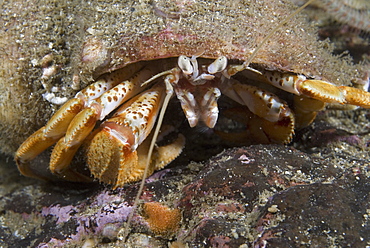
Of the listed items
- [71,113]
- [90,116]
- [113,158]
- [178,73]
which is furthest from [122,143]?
[178,73]

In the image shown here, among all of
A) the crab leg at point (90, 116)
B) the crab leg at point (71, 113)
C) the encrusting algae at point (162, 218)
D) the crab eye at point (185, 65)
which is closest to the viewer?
the encrusting algae at point (162, 218)

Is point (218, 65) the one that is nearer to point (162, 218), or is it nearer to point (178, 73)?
point (178, 73)

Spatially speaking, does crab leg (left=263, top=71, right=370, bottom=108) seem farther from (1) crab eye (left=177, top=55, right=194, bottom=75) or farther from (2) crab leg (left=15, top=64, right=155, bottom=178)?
(2) crab leg (left=15, top=64, right=155, bottom=178)

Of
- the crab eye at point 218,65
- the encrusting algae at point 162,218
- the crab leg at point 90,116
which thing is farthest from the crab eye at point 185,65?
the encrusting algae at point 162,218

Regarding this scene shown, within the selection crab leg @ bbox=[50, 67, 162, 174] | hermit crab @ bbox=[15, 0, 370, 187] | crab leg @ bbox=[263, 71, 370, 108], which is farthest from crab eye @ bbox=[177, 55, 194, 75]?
crab leg @ bbox=[263, 71, 370, 108]

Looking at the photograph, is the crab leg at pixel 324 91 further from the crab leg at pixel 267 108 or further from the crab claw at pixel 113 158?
the crab claw at pixel 113 158

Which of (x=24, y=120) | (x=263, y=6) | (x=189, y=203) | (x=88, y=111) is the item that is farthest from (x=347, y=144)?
(x=24, y=120)
